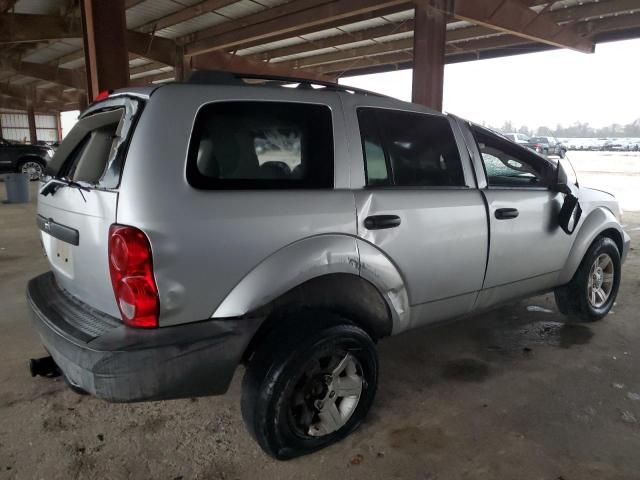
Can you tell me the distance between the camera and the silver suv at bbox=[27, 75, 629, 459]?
5.84 feet

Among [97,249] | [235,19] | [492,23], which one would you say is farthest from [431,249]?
[235,19]

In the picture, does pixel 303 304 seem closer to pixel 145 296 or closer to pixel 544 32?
pixel 145 296

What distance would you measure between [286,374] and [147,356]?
1.93 feet

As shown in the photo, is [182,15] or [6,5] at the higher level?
[6,5]

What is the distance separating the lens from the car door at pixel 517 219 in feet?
9.39

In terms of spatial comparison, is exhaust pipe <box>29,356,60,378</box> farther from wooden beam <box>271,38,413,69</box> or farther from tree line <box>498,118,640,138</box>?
tree line <box>498,118,640,138</box>

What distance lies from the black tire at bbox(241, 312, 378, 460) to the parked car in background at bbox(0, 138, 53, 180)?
14.1 metres

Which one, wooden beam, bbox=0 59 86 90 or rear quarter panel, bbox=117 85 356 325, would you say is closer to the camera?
rear quarter panel, bbox=117 85 356 325

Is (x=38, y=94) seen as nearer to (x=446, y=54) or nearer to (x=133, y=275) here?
(x=446, y=54)

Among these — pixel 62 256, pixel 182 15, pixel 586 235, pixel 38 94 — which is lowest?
pixel 586 235

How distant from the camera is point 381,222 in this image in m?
2.29

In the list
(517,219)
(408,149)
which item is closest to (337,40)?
(517,219)

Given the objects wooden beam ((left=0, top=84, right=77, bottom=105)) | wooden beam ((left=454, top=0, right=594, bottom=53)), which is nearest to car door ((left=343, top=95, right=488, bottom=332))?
wooden beam ((left=454, top=0, right=594, bottom=53))

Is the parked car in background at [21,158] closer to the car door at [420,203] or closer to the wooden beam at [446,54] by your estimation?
the wooden beam at [446,54]
